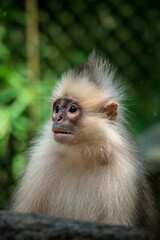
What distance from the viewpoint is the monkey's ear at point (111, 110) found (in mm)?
1774

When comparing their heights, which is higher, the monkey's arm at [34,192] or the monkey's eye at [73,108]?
the monkey's eye at [73,108]

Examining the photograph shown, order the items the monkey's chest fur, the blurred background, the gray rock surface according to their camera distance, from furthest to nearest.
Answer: the blurred background, the monkey's chest fur, the gray rock surface

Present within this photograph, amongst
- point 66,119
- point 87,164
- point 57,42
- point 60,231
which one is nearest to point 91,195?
point 87,164

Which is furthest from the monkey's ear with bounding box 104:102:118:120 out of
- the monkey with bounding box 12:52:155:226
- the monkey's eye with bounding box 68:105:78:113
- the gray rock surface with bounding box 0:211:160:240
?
the gray rock surface with bounding box 0:211:160:240

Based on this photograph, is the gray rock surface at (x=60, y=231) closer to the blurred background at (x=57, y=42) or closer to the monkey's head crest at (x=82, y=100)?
the monkey's head crest at (x=82, y=100)

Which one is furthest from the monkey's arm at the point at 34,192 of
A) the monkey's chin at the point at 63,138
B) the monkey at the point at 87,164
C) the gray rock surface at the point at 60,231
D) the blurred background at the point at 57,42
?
the blurred background at the point at 57,42

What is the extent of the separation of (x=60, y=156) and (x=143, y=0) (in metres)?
1.50

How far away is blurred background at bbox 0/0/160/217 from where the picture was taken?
113 inches

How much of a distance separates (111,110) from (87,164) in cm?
21

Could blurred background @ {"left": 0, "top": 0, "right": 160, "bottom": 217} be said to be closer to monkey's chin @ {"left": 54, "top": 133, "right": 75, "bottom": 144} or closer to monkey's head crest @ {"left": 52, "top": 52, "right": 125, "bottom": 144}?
monkey's head crest @ {"left": 52, "top": 52, "right": 125, "bottom": 144}

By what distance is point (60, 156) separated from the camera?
176cm

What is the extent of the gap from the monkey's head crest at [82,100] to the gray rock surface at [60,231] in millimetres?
554

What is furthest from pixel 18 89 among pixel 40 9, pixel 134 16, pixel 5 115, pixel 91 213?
pixel 91 213

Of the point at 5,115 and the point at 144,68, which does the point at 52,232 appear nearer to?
the point at 5,115
